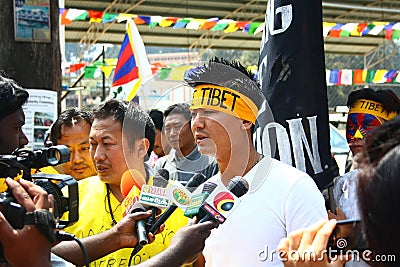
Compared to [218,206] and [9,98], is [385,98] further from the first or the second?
[9,98]

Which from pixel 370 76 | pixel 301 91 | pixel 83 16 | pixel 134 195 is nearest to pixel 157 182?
pixel 134 195

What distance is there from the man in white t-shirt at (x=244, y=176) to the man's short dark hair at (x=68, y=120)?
1707mm

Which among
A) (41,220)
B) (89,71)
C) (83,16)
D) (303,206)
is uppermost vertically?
(83,16)

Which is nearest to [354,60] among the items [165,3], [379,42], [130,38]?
[379,42]

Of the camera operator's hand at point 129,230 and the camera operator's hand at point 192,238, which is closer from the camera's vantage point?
the camera operator's hand at point 192,238

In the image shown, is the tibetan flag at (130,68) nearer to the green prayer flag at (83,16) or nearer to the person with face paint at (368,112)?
the person with face paint at (368,112)

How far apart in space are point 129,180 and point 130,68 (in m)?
4.07

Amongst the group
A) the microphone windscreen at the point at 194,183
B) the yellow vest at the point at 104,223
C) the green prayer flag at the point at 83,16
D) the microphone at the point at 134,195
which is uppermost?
the green prayer flag at the point at 83,16

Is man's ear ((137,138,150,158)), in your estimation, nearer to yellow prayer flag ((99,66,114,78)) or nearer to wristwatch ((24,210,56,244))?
wristwatch ((24,210,56,244))

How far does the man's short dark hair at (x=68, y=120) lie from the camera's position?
4.85 metres

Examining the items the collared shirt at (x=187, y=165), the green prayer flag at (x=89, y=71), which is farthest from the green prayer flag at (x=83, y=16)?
the collared shirt at (x=187, y=165)

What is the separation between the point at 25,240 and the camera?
6.82 ft

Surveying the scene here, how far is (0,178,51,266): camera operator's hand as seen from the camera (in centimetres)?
207

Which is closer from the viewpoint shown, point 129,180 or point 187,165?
point 129,180
